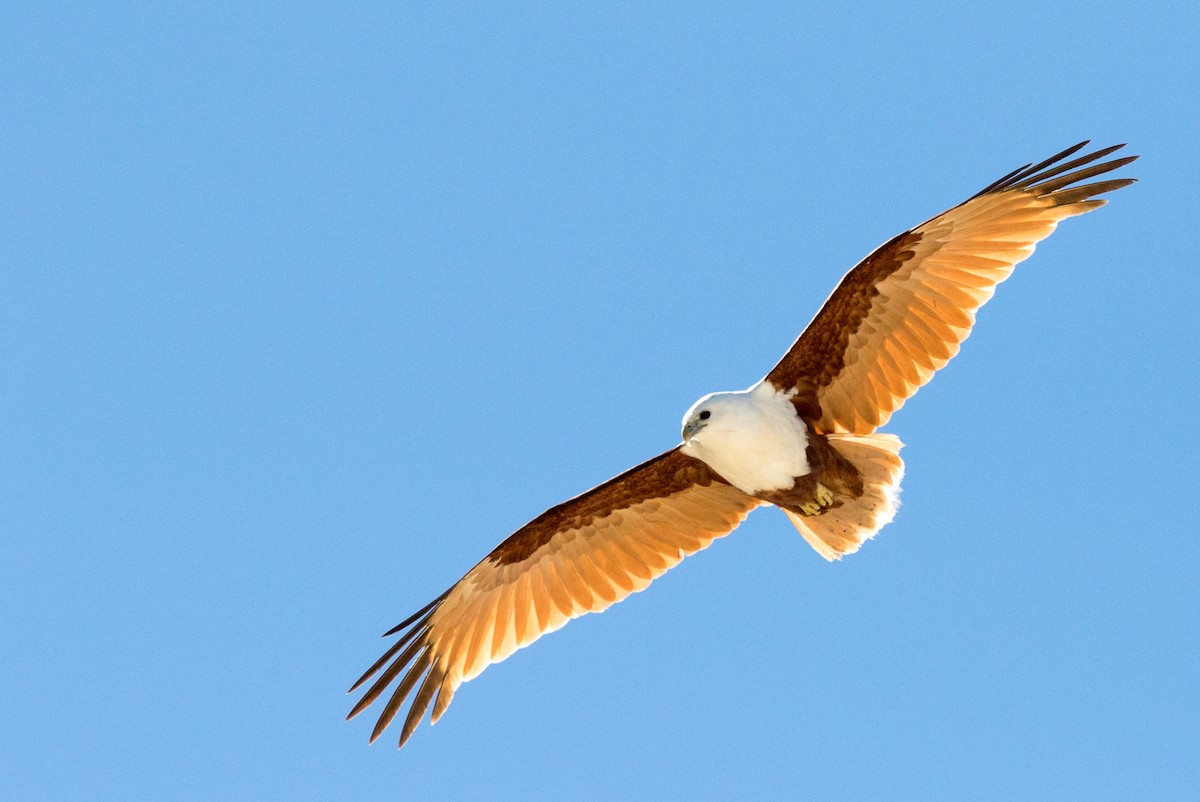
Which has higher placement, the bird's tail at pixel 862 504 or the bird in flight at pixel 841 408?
the bird in flight at pixel 841 408

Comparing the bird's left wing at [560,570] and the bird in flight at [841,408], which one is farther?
the bird's left wing at [560,570]

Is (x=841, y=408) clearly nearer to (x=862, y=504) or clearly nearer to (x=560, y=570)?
(x=862, y=504)

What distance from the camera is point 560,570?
10.9 m

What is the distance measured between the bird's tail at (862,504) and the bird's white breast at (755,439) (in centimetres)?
29

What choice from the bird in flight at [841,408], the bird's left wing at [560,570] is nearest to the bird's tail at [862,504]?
the bird in flight at [841,408]

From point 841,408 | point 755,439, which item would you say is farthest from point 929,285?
point 755,439

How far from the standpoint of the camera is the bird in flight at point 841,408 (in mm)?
9914

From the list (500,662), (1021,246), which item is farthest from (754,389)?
(500,662)

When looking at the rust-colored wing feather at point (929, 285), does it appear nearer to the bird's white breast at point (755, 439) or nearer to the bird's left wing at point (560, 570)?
the bird's white breast at point (755, 439)

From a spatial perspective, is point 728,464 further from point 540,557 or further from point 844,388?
point 540,557

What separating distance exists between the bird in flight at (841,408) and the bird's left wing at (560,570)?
0.6 inches

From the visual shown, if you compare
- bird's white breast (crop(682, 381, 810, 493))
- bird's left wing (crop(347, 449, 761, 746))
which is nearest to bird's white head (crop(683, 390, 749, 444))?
bird's white breast (crop(682, 381, 810, 493))

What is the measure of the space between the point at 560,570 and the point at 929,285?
10.9 ft

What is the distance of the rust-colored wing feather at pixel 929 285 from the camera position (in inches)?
390
